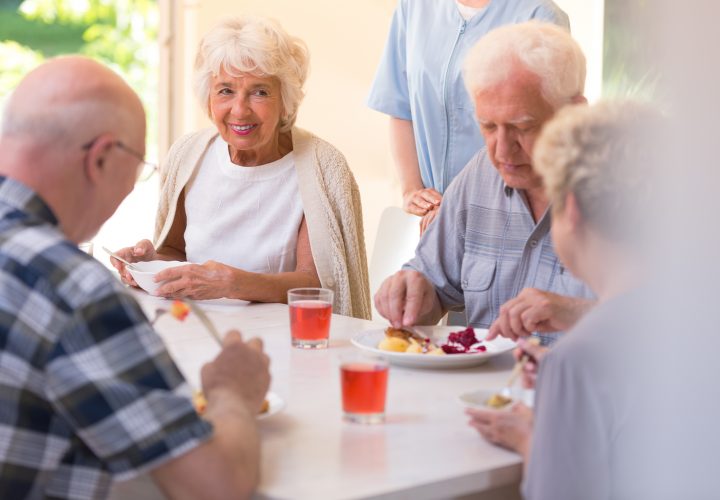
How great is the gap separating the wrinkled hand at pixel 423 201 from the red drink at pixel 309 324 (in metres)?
0.84

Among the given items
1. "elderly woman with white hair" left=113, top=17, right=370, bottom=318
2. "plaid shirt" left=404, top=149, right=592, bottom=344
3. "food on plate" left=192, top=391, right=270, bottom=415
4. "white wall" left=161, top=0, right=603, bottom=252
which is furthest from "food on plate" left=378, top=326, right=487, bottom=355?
"white wall" left=161, top=0, right=603, bottom=252

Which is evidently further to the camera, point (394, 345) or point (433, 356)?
point (394, 345)

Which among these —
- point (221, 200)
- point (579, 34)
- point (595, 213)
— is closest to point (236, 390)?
point (595, 213)

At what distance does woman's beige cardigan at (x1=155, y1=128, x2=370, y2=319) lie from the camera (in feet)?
8.11

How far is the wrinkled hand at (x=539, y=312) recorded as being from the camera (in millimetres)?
1530

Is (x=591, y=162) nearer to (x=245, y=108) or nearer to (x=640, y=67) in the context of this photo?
(x=640, y=67)

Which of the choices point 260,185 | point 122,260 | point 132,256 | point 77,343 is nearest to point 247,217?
point 260,185

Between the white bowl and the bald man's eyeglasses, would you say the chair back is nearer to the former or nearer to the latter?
the white bowl

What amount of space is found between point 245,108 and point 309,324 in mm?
906

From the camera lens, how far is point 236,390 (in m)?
1.16

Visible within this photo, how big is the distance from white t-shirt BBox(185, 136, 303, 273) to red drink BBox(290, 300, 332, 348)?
775 millimetres

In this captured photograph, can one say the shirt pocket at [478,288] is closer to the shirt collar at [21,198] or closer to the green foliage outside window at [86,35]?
the shirt collar at [21,198]

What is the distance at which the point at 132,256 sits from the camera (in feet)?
7.77

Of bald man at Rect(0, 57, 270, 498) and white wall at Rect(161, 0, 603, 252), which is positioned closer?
bald man at Rect(0, 57, 270, 498)
